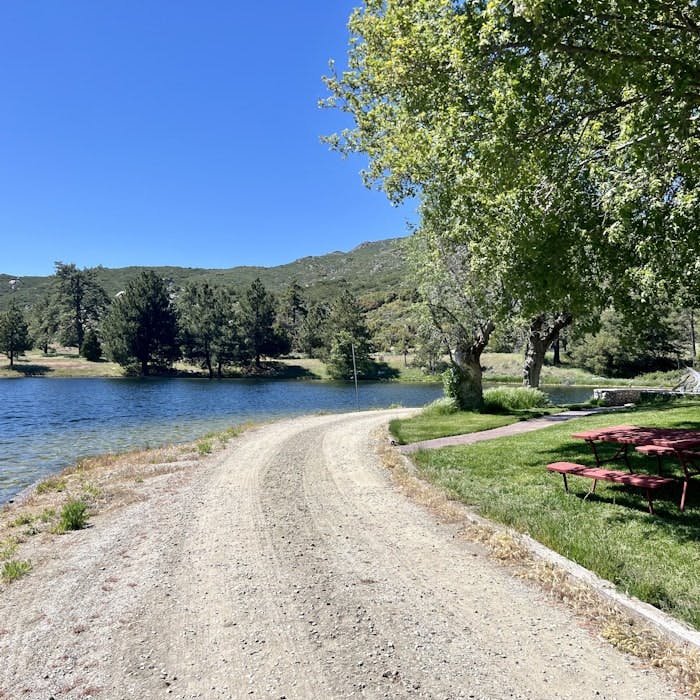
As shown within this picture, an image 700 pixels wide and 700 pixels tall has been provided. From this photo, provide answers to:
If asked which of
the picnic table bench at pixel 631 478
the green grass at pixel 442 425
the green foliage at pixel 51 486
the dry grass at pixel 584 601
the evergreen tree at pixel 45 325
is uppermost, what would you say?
the evergreen tree at pixel 45 325

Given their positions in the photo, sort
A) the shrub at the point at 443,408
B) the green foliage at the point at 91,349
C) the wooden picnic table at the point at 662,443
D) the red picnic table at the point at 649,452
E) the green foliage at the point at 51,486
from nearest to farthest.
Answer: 1. the red picnic table at the point at 649,452
2. the wooden picnic table at the point at 662,443
3. the green foliage at the point at 51,486
4. the shrub at the point at 443,408
5. the green foliage at the point at 91,349

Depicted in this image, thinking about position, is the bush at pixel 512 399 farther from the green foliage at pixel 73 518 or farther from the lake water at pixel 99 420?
the green foliage at pixel 73 518

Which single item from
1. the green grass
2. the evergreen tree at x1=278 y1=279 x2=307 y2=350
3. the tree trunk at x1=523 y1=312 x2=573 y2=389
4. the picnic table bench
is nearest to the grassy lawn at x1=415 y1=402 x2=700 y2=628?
the picnic table bench

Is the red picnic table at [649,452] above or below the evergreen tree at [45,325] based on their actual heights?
below

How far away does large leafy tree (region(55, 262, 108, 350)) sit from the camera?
98062 mm

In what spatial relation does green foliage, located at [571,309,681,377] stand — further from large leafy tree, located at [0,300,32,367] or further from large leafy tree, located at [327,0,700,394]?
large leafy tree, located at [0,300,32,367]

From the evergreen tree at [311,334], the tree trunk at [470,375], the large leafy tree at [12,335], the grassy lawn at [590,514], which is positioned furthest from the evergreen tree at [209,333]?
the grassy lawn at [590,514]

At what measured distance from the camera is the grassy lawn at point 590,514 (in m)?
5.04

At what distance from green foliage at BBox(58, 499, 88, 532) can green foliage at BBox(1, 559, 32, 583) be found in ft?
5.20

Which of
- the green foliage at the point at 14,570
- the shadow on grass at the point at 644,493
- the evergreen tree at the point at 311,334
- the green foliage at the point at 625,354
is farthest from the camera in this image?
the evergreen tree at the point at 311,334

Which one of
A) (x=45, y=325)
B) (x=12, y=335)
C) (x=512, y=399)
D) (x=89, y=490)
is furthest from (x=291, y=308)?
(x=89, y=490)

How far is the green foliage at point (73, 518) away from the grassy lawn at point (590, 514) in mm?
5961

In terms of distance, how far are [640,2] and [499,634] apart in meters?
6.75

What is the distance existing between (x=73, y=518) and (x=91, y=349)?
A: 89.1 metres
